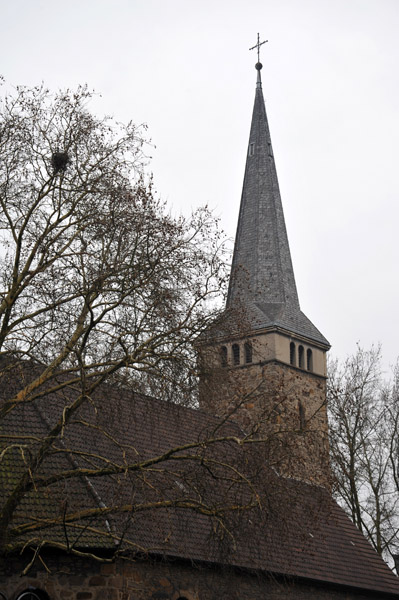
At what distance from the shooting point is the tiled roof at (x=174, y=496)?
11.4 meters

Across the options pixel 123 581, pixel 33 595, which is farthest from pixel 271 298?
pixel 33 595

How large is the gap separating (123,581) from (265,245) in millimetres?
20285

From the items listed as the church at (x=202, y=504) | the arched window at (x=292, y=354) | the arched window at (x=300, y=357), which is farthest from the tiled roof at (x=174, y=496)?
the arched window at (x=300, y=357)

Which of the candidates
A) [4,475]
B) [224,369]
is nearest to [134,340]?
[224,369]

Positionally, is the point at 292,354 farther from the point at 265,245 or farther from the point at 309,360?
the point at 265,245

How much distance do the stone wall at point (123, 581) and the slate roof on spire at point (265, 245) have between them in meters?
15.5

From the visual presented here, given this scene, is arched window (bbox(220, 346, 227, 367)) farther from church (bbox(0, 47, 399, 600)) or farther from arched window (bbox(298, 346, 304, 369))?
arched window (bbox(298, 346, 304, 369))

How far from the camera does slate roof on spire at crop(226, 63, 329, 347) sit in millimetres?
33219

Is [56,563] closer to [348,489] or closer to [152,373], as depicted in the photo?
[152,373]

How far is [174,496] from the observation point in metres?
13.8

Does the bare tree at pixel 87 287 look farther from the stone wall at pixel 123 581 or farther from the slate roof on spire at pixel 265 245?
the slate roof on spire at pixel 265 245

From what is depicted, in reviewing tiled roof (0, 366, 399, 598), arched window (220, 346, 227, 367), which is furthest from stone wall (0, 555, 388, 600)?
arched window (220, 346, 227, 367)

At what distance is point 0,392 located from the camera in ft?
39.5

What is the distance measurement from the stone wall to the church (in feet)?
0.07
